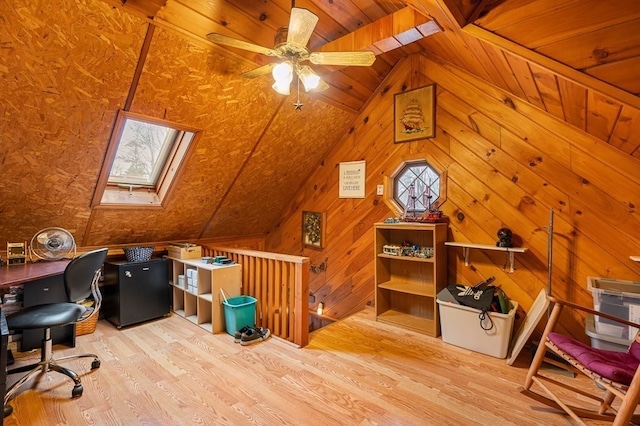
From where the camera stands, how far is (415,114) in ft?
10.6

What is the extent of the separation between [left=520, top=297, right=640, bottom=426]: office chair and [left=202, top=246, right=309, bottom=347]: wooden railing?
1.72 metres

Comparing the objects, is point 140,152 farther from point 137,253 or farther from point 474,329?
point 474,329

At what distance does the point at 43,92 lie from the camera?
1.92 metres

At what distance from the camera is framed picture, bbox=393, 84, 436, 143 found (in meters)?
3.13

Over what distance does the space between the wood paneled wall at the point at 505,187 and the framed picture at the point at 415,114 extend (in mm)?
74

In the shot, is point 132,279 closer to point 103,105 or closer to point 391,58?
point 103,105

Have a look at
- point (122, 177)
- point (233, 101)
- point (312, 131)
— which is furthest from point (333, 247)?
point (122, 177)

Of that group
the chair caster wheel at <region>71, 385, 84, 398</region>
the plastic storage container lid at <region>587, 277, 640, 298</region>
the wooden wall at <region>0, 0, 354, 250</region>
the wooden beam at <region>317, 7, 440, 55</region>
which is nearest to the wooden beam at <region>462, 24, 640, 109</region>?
the wooden beam at <region>317, 7, 440, 55</region>

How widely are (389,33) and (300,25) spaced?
90 cm

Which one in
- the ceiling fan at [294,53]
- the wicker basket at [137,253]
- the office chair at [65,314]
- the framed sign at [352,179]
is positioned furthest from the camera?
the framed sign at [352,179]

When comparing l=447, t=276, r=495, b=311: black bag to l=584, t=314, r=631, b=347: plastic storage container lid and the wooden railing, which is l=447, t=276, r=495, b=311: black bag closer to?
l=584, t=314, r=631, b=347: plastic storage container lid

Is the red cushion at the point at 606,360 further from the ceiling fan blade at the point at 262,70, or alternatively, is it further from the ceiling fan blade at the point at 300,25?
the ceiling fan blade at the point at 262,70

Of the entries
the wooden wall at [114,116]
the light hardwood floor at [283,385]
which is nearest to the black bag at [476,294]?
the light hardwood floor at [283,385]

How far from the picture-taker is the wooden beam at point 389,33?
80.4 inches
